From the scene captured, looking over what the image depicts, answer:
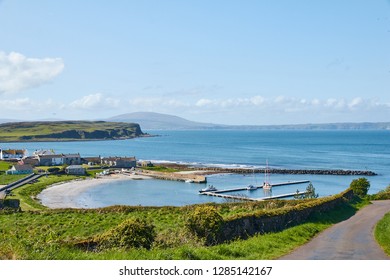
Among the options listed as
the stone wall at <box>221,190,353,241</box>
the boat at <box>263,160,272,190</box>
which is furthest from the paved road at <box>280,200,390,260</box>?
the boat at <box>263,160,272,190</box>

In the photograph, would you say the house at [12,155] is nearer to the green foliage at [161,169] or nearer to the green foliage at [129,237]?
the green foliage at [161,169]

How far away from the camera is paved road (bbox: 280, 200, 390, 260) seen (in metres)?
9.50

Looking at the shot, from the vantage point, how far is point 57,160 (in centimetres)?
7681

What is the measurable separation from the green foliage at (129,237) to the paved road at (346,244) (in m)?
2.78

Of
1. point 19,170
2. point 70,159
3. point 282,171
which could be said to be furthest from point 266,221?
point 70,159

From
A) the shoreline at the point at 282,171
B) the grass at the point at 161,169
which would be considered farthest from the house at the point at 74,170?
the shoreline at the point at 282,171

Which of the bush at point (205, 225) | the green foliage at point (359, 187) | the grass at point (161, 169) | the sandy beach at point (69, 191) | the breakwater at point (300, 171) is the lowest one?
the sandy beach at point (69, 191)

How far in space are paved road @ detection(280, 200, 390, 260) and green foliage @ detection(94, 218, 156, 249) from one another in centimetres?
278

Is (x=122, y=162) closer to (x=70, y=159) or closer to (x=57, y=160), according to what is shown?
(x=70, y=159)

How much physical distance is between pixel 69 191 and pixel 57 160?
2940 centimetres

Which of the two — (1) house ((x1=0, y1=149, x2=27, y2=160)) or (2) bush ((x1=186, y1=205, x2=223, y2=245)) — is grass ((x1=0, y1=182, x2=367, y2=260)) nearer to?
(2) bush ((x1=186, y1=205, x2=223, y2=245))

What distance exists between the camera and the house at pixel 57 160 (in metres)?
75.6

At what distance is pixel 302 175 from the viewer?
216 feet

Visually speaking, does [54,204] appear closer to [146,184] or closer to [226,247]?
[146,184]
